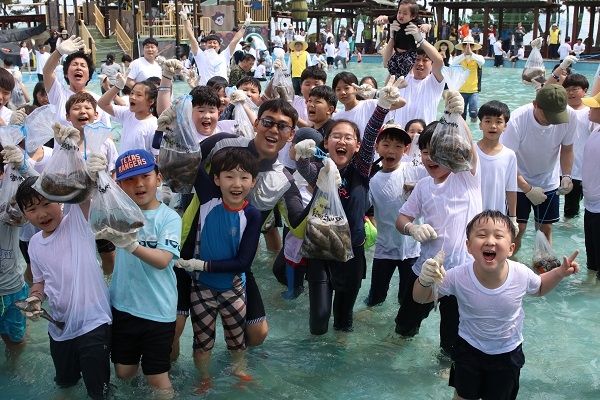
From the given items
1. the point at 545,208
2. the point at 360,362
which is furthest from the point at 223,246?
the point at 545,208

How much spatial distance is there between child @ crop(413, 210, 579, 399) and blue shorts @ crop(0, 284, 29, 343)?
2.44 metres

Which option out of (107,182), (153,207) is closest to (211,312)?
(153,207)

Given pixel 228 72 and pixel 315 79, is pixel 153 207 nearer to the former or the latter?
pixel 315 79

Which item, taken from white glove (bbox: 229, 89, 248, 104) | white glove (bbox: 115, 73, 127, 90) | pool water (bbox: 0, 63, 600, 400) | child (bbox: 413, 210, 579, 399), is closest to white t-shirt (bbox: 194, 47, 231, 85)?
white glove (bbox: 115, 73, 127, 90)

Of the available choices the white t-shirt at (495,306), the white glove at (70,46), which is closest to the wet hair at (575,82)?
the white t-shirt at (495,306)

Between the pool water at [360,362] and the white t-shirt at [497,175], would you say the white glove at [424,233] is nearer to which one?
the pool water at [360,362]

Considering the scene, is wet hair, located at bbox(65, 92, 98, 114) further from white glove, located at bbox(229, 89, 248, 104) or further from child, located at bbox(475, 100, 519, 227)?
child, located at bbox(475, 100, 519, 227)

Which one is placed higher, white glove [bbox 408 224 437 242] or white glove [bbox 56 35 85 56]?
white glove [bbox 56 35 85 56]

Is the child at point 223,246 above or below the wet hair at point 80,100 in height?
below

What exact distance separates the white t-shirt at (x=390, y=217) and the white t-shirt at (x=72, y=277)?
1992 mm

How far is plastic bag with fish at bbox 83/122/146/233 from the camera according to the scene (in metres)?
2.99

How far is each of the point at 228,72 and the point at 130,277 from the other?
7.47 m

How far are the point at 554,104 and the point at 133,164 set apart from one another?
3.37 metres

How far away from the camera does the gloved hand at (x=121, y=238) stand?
9.55 ft
